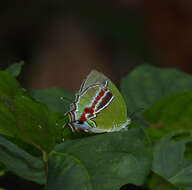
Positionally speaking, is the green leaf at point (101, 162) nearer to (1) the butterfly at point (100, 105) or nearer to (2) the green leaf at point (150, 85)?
(1) the butterfly at point (100, 105)

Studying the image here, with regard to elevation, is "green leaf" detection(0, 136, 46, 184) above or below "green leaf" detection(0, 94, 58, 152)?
below

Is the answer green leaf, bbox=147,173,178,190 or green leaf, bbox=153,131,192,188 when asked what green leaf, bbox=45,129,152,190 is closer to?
green leaf, bbox=147,173,178,190

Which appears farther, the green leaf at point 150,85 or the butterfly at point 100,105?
the green leaf at point 150,85

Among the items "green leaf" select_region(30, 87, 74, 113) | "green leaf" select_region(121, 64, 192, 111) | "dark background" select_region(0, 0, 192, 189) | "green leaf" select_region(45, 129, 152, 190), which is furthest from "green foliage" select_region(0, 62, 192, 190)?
"dark background" select_region(0, 0, 192, 189)

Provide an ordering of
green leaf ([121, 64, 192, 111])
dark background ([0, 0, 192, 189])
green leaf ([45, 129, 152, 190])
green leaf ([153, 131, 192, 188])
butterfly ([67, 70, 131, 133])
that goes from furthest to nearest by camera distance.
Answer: dark background ([0, 0, 192, 189]) < green leaf ([121, 64, 192, 111]) < butterfly ([67, 70, 131, 133]) < green leaf ([153, 131, 192, 188]) < green leaf ([45, 129, 152, 190])

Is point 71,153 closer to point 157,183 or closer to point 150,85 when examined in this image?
point 157,183

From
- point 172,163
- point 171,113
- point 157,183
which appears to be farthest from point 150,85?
point 157,183

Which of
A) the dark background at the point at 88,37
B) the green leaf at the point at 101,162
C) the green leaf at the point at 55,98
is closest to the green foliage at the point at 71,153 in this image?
the green leaf at the point at 101,162
